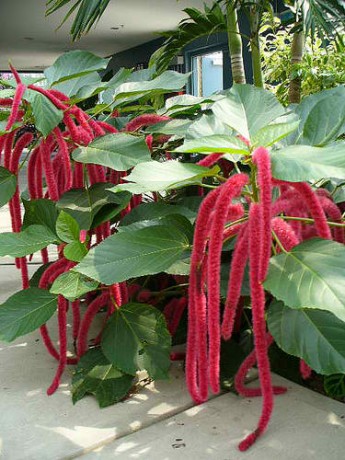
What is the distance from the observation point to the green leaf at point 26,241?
1.06 meters

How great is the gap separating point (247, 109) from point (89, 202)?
0.39 metres

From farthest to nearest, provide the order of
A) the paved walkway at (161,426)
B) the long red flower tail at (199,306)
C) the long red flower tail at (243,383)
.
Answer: the long red flower tail at (243,383)
the paved walkway at (161,426)
the long red flower tail at (199,306)

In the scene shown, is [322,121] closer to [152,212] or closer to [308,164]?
[308,164]

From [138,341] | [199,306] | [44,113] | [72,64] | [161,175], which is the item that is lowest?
[138,341]

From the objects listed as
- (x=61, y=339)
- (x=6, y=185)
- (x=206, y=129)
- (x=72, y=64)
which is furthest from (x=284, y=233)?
(x=72, y=64)

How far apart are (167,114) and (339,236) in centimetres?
68

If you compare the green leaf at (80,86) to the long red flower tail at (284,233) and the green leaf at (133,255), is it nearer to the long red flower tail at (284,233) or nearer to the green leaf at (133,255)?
the green leaf at (133,255)

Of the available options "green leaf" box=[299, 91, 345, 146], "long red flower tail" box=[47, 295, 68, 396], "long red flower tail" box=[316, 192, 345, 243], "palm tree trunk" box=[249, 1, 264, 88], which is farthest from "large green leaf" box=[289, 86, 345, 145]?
"palm tree trunk" box=[249, 1, 264, 88]

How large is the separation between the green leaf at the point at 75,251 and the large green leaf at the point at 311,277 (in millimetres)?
364

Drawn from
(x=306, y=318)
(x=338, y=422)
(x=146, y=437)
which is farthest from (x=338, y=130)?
(x=146, y=437)

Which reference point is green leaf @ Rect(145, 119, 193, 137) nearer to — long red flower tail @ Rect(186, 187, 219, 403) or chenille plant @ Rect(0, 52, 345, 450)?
chenille plant @ Rect(0, 52, 345, 450)

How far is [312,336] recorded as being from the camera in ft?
2.77

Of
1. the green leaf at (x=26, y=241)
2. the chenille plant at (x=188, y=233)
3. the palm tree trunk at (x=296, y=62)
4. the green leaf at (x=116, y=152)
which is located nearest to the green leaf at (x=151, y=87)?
the chenille plant at (x=188, y=233)

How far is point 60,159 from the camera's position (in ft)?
4.28
